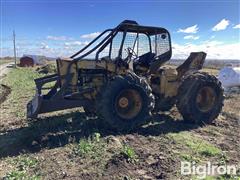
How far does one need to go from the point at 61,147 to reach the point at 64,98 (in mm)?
1500

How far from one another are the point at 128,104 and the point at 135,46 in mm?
1742

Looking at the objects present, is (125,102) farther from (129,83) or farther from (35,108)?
(35,108)

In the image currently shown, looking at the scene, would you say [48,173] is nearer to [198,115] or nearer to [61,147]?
[61,147]

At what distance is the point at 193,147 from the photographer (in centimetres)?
735

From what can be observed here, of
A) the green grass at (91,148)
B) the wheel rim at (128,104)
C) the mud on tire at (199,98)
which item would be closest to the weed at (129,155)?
the green grass at (91,148)

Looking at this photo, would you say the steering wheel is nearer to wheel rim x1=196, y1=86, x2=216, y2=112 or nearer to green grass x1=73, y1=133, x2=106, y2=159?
wheel rim x1=196, y1=86, x2=216, y2=112

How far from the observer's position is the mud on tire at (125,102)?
798 cm

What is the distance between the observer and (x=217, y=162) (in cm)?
654

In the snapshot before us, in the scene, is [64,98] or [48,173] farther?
[64,98]

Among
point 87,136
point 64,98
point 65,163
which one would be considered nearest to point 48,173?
point 65,163

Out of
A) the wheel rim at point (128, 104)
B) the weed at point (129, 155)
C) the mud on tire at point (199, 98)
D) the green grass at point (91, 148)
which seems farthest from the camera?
the mud on tire at point (199, 98)
